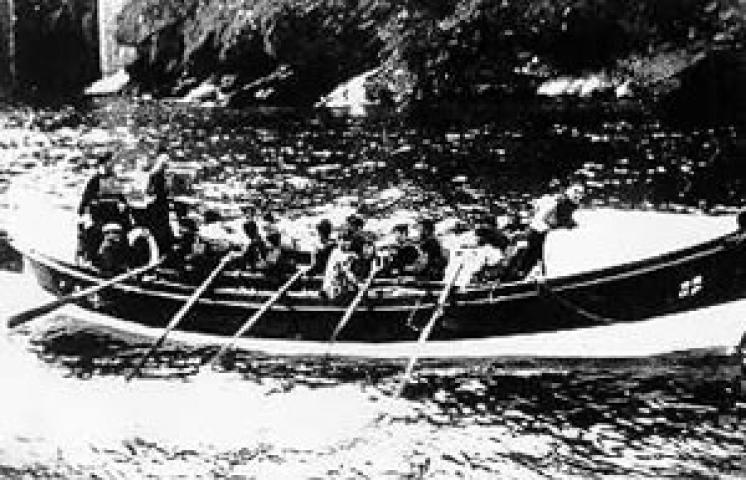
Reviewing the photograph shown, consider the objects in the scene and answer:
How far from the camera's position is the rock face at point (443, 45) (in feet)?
166

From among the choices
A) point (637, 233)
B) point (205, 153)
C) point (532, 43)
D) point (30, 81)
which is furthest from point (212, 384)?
point (30, 81)

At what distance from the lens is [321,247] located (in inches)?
864

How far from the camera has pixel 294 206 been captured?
35469mm

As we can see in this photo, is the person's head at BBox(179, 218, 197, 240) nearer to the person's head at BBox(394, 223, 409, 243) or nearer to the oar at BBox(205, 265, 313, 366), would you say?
the oar at BBox(205, 265, 313, 366)

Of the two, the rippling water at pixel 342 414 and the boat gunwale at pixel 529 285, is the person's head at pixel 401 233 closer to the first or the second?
the boat gunwale at pixel 529 285

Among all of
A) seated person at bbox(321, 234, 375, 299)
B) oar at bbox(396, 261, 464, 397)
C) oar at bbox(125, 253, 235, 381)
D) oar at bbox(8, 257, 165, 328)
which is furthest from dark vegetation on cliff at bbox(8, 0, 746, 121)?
oar at bbox(8, 257, 165, 328)

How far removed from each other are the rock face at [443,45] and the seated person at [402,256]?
30076 mm

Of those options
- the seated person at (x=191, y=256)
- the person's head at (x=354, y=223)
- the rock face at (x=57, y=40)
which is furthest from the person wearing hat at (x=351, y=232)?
the rock face at (x=57, y=40)

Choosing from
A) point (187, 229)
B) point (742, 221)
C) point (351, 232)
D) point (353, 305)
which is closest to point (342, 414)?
point (353, 305)

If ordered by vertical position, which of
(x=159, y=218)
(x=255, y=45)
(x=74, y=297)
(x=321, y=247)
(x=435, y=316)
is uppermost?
(x=255, y=45)

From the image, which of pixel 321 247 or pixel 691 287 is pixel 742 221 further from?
pixel 321 247

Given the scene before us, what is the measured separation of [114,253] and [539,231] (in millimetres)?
9142

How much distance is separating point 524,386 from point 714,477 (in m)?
4.32

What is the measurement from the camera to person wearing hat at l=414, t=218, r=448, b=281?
21.0 metres
